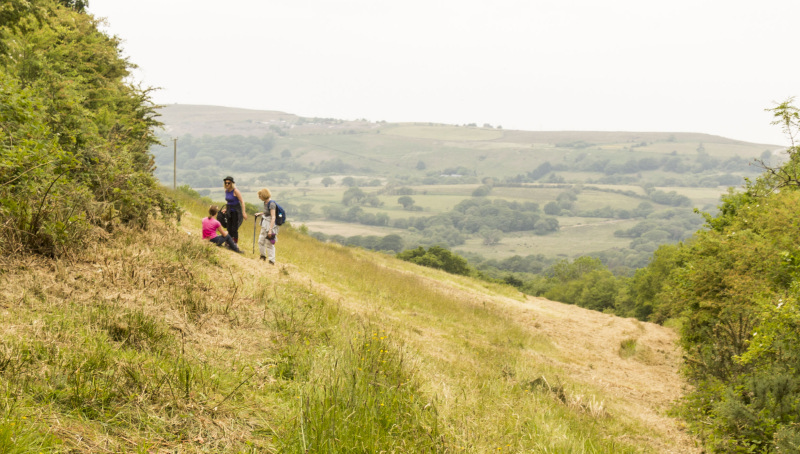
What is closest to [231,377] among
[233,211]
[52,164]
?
[52,164]

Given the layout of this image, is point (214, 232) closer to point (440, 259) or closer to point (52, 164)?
point (52, 164)

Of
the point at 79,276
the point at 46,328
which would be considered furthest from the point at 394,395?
the point at 79,276

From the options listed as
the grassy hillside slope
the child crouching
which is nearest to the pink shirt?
the child crouching

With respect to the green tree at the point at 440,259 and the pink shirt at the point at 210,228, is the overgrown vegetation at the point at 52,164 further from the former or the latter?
the green tree at the point at 440,259

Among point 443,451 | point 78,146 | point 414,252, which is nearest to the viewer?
point 443,451

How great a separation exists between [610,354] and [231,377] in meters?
14.1

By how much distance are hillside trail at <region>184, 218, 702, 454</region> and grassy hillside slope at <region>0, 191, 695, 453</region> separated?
18 cm

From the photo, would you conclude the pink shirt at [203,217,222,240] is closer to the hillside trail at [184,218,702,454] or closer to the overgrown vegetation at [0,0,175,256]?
the hillside trail at [184,218,702,454]

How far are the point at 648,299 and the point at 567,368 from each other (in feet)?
109

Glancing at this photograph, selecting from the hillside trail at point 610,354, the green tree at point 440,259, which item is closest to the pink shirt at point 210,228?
the hillside trail at point 610,354

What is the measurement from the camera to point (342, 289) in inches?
501

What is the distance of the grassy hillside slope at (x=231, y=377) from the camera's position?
3613mm

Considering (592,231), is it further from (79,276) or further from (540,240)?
(79,276)

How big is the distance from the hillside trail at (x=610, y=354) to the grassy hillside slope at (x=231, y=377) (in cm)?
18
